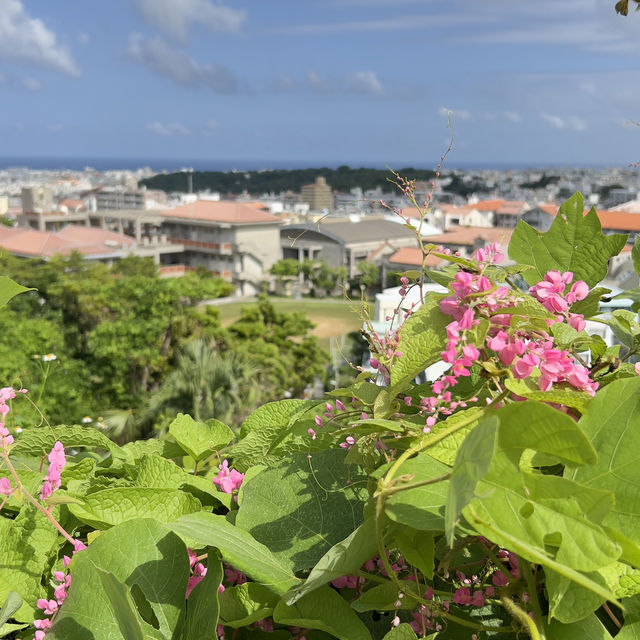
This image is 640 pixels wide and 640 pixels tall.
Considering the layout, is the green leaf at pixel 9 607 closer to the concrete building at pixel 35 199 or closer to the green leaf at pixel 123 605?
the green leaf at pixel 123 605

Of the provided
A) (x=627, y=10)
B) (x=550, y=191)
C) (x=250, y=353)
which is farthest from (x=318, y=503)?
(x=550, y=191)

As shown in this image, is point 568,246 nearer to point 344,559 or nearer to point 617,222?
point 344,559

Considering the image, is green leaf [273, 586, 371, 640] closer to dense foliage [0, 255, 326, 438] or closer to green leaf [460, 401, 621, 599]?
green leaf [460, 401, 621, 599]

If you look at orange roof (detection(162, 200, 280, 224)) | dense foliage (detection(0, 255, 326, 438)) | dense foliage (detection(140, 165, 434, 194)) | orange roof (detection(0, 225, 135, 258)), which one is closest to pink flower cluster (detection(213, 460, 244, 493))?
dense foliage (detection(0, 255, 326, 438))

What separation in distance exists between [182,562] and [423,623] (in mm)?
121

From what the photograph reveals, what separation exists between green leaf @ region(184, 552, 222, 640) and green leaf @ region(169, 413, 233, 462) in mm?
190

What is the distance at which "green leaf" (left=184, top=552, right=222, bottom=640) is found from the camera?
0.31 meters

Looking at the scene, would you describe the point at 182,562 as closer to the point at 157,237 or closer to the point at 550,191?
the point at 157,237

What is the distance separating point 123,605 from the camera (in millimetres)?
280

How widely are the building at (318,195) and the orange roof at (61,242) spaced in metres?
14.4

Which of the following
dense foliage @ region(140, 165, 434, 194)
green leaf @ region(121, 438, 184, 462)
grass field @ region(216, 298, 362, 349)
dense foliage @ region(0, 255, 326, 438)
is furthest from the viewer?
dense foliage @ region(140, 165, 434, 194)

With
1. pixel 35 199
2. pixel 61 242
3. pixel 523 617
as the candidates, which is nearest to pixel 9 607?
pixel 523 617

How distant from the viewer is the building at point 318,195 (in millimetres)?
36562

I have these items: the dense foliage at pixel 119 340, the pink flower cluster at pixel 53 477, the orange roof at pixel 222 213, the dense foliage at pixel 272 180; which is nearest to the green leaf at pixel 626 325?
the pink flower cluster at pixel 53 477
